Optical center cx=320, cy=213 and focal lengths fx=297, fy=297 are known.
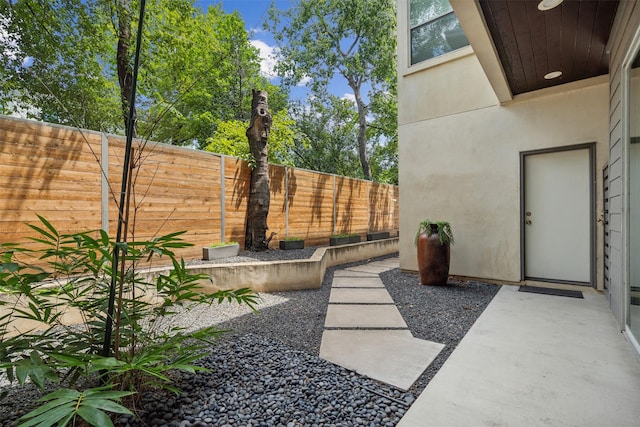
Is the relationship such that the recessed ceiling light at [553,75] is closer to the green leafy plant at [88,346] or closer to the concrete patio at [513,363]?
the concrete patio at [513,363]

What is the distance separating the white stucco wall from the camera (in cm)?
389

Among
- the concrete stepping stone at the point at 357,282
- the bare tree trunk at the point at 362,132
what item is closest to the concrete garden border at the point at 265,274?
the concrete stepping stone at the point at 357,282

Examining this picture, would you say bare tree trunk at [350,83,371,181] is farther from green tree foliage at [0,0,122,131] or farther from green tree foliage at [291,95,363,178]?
green tree foliage at [0,0,122,131]

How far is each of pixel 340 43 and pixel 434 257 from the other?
9.31m

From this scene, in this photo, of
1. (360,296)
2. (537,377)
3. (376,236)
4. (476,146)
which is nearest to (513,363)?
(537,377)

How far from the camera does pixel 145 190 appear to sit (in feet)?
13.8

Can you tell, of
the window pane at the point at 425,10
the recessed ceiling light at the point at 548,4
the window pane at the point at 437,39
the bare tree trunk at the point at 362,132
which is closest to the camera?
the recessed ceiling light at the point at 548,4

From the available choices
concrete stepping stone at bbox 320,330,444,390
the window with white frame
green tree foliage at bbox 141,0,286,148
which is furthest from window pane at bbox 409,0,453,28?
green tree foliage at bbox 141,0,286,148

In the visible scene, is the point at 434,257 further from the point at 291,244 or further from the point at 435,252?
the point at 291,244

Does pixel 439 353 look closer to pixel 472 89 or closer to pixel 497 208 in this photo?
pixel 497 208

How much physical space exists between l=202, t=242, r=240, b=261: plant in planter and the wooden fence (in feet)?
0.66

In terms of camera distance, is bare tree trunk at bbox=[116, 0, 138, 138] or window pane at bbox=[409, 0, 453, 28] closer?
window pane at bbox=[409, 0, 453, 28]

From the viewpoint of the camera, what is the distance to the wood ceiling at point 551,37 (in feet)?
8.37

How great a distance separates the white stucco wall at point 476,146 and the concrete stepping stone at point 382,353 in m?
2.57
